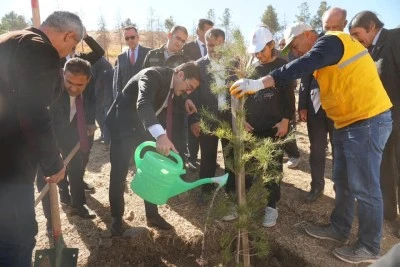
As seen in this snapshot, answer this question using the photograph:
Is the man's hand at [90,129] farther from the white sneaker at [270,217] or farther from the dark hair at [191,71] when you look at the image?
the white sneaker at [270,217]

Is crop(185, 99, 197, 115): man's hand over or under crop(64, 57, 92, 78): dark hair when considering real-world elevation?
under

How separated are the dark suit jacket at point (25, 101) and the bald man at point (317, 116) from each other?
263 centimetres

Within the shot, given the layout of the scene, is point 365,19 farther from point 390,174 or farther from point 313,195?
point 313,195

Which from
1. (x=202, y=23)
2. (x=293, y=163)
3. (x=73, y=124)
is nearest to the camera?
(x=73, y=124)

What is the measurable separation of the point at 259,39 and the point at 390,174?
6.40ft

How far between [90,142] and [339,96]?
278cm

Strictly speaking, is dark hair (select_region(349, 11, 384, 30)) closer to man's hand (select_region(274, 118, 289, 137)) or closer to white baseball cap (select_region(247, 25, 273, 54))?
white baseball cap (select_region(247, 25, 273, 54))

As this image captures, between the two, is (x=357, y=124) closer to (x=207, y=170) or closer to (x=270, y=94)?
(x=270, y=94)

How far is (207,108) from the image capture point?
2908mm

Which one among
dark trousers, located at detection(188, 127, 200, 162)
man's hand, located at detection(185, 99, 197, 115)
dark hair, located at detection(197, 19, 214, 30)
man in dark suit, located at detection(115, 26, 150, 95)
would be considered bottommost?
dark trousers, located at detection(188, 127, 200, 162)

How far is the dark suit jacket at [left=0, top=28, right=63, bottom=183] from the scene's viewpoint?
179 centimetres

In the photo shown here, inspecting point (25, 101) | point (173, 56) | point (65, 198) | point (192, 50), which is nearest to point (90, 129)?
point (65, 198)

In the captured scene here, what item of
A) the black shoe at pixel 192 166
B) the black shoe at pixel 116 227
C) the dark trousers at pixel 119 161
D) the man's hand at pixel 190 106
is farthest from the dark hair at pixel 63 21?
the black shoe at pixel 192 166

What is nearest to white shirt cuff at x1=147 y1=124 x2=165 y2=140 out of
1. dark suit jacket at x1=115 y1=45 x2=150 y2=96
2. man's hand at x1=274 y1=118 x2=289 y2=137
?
man's hand at x1=274 y1=118 x2=289 y2=137
